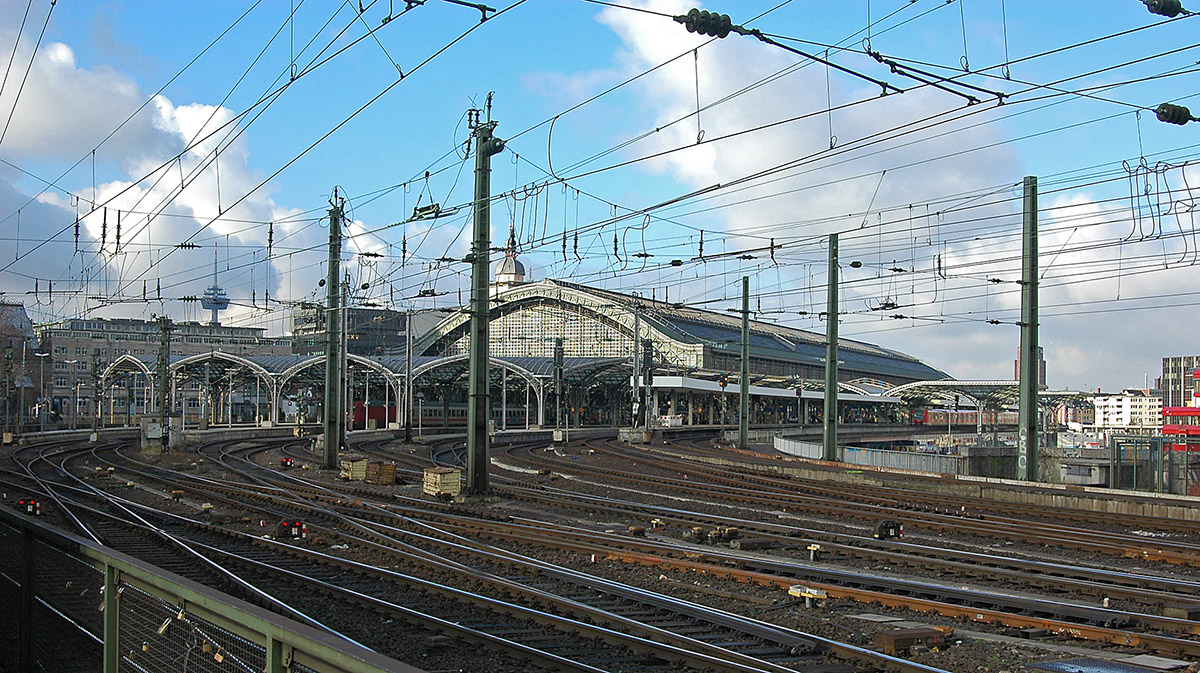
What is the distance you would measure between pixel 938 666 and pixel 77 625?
24.8 feet

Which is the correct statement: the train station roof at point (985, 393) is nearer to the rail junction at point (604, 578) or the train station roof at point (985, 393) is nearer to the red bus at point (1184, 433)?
the red bus at point (1184, 433)

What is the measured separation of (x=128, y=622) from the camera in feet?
19.9

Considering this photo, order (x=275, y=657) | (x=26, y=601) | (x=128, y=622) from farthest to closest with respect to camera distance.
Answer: (x=26, y=601)
(x=128, y=622)
(x=275, y=657)

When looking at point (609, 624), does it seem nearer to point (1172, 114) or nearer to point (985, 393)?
point (1172, 114)

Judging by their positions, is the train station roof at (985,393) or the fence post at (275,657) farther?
the train station roof at (985,393)

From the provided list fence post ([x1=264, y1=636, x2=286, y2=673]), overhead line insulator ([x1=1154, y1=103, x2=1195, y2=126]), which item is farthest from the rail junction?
overhead line insulator ([x1=1154, y1=103, x2=1195, y2=126])

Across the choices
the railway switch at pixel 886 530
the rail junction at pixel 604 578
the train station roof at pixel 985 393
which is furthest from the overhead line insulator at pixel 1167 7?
the train station roof at pixel 985 393

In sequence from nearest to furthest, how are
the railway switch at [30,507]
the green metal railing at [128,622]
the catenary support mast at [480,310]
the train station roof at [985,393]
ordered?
the green metal railing at [128,622] < the railway switch at [30,507] < the catenary support mast at [480,310] < the train station roof at [985,393]

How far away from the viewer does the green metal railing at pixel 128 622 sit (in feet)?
13.9

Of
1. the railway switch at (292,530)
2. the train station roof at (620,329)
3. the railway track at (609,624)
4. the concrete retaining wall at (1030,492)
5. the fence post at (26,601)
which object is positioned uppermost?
the train station roof at (620,329)

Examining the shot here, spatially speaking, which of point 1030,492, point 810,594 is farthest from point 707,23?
point 1030,492

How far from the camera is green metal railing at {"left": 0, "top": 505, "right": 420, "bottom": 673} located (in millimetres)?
4238

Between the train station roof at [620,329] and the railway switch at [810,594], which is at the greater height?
the train station roof at [620,329]

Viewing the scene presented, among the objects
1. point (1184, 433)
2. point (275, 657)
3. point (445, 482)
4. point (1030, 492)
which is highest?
point (275, 657)
